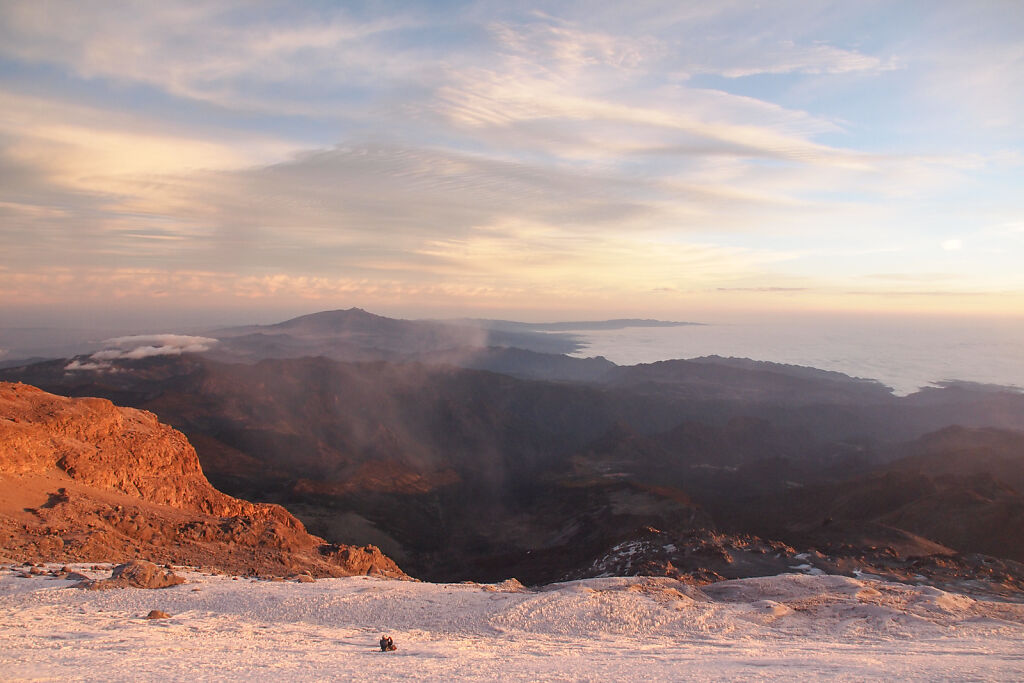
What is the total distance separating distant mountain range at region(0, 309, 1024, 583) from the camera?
111 feet

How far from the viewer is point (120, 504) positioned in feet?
52.2

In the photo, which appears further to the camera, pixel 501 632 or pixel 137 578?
pixel 137 578

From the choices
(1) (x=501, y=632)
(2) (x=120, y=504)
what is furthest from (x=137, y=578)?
(1) (x=501, y=632)

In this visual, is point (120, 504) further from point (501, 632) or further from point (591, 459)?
point (591, 459)

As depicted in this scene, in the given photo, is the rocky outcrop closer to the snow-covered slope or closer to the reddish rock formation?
the snow-covered slope

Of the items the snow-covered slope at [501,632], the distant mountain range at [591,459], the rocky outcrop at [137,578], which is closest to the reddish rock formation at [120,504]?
the rocky outcrop at [137,578]

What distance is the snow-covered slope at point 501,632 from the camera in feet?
24.1

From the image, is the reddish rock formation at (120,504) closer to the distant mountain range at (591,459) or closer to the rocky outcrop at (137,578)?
the rocky outcrop at (137,578)

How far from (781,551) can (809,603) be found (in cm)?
753

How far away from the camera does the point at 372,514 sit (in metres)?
45.3

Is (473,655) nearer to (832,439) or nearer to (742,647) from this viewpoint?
(742,647)

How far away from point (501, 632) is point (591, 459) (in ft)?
216

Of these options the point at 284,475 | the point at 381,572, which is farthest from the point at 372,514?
the point at 381,572

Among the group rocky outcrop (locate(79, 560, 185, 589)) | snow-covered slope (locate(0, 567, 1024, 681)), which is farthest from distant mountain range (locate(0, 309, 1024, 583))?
rocky outcrop (locate(79, 560, 185, 589))
